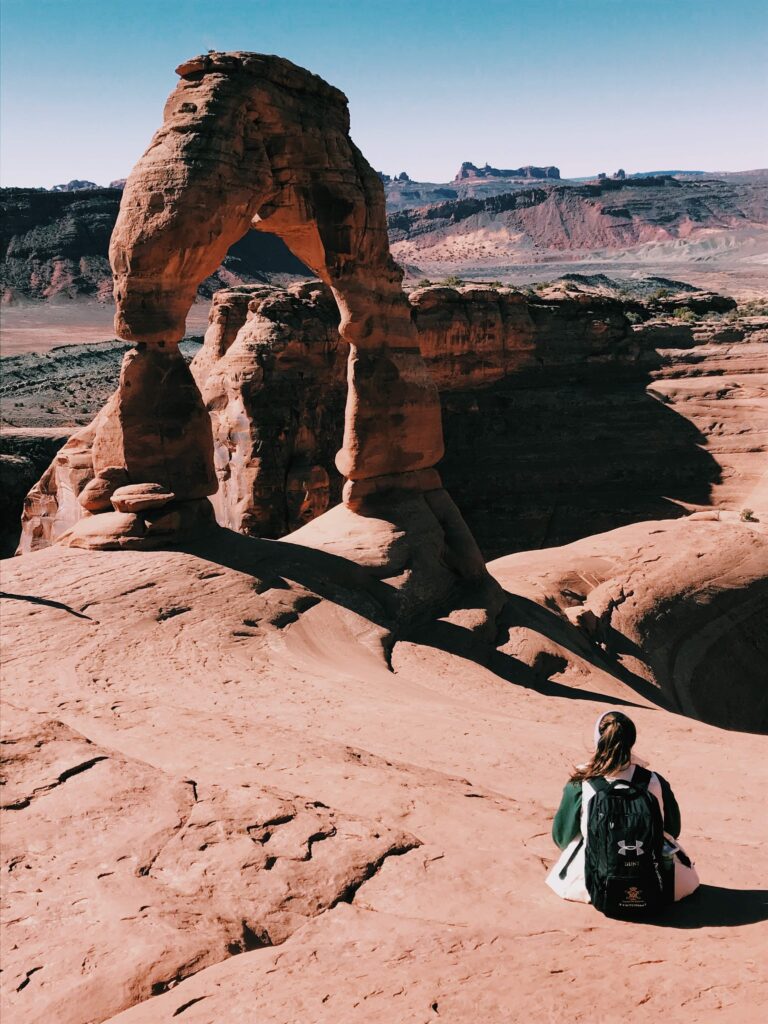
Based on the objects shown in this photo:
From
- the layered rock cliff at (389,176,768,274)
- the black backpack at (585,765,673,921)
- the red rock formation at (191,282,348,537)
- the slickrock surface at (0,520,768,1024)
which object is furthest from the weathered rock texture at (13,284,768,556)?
the layered rock cliff at (389,176,768,274)

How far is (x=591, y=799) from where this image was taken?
428cm

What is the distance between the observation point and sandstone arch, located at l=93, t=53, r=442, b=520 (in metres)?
9.65

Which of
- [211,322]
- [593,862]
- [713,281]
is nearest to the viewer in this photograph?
[593,862]

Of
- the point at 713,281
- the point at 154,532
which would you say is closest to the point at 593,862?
the point at 154,532

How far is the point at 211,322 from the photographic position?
21531mm

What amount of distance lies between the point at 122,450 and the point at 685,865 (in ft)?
24.3

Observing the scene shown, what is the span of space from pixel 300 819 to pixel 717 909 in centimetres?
195

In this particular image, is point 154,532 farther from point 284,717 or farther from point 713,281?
point 713,281

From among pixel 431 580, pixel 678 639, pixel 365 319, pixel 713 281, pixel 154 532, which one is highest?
pixel 713 281

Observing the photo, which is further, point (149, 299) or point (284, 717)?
point (149, 299)

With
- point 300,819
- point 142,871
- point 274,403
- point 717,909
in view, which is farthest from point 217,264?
point 274,403

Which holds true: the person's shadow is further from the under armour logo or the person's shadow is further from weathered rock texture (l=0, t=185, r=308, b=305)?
weathered rock texture (l=0, t=185, r=308, b=305)

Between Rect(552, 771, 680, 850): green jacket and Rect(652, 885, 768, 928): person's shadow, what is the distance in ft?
0.94

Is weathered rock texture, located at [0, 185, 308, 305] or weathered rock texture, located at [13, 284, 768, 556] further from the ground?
weathered rock texture, located at [0, 185, 308, 305]
